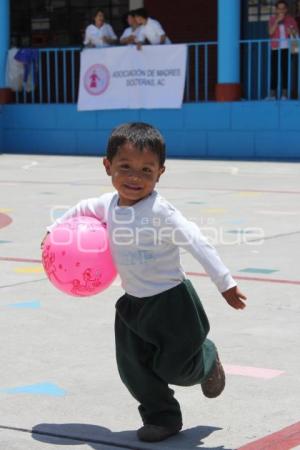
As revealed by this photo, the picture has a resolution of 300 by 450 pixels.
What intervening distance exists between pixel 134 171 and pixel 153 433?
3.16 ft

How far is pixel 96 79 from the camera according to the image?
1852 cm

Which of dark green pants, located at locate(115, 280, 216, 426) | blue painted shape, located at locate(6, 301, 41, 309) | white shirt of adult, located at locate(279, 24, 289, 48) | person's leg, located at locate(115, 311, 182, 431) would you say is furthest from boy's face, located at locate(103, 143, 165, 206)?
white shirt of adult, located at locate(279, 24, 289, 48)

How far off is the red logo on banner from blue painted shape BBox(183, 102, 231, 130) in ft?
5.09

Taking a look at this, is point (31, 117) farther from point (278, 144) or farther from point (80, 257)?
point (80, 257)

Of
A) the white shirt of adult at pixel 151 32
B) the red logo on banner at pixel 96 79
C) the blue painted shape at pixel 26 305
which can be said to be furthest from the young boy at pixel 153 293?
the red logo on banner at pixel 96 79

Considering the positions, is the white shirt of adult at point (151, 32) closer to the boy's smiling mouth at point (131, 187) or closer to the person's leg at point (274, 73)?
the person's leg at point (274, 73)

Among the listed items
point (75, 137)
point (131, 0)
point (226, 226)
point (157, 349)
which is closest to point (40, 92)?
point (75, 137)

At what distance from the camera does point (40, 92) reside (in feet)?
63.5

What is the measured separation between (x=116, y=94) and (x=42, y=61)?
303 cm

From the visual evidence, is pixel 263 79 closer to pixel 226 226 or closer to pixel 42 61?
pixel 42 61

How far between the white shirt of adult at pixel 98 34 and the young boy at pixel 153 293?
14761 millimetres

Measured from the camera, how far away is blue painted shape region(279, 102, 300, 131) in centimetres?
1678

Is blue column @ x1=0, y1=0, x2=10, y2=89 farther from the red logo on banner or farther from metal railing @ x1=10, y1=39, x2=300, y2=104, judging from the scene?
the red logo on banner

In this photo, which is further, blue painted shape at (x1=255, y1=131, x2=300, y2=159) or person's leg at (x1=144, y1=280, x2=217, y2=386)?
blue painted shape at (x1=255, y1=131, x2=300, y2=159)
